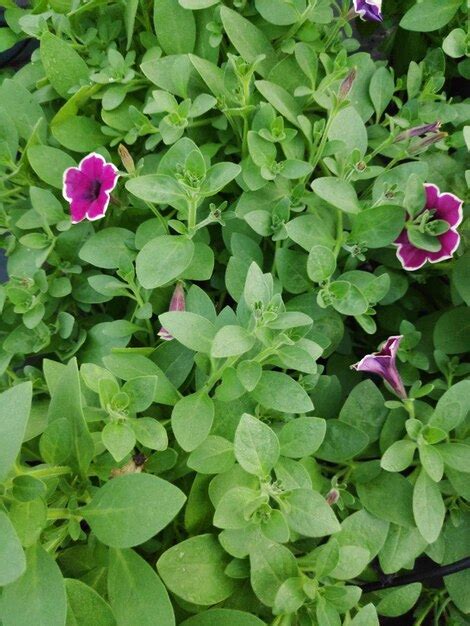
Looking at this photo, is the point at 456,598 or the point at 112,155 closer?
the point at 456,598

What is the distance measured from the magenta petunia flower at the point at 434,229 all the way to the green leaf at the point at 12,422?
53 centimetres

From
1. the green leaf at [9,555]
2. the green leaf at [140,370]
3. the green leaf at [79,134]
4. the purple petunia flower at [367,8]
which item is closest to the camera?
the green leaf at [9,555]

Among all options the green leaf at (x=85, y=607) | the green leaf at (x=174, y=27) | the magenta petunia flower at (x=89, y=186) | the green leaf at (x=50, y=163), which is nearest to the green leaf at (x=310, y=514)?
the green leaf at (x=85, y=607)

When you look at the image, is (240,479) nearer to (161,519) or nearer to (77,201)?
(161,519)

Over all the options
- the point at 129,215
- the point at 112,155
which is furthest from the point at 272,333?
the point at 112,155

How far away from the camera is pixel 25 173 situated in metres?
0.95

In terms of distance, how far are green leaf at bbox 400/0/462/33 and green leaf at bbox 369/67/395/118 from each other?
9 cm

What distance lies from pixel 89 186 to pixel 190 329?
0.32 metres

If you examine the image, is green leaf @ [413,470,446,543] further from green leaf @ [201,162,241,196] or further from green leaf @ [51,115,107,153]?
green leaf @ [51,115,107,153]

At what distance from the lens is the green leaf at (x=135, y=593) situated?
626 millimetres

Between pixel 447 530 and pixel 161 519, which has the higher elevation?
pixel 161 519

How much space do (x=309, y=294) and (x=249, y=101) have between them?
289mm

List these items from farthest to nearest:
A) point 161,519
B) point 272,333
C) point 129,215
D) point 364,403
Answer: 1. point 129,215
2. point 364,403
3. point 272,333
4. point 161,519

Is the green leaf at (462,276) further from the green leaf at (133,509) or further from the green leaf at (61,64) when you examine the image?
the green leaf at (61,64)
